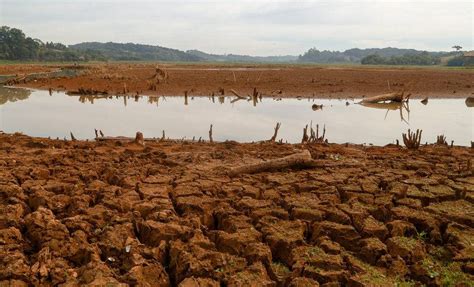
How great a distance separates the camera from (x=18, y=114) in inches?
607

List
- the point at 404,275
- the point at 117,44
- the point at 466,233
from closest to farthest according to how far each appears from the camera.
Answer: the point at 404,275
the point at 466,233
the point at 117,44

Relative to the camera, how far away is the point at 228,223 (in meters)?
4.91

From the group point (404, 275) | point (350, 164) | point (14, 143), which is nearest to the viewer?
point (404, 275)

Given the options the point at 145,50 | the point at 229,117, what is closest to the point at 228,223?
the point at 229,117

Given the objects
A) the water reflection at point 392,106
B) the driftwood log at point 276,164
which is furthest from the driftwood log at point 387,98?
the driftwood log at point 276,164

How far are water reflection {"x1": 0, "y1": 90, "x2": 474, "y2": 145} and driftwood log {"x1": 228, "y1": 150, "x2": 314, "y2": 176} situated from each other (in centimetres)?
460

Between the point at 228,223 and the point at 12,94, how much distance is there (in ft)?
67.0

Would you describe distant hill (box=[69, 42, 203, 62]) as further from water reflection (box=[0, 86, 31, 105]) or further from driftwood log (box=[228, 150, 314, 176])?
driftwood log (box=[228, 150, 314, 176])

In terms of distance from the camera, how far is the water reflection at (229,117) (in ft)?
40.7

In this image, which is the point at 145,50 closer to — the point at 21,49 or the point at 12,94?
the point at 21,49

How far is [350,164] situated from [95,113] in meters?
10.7

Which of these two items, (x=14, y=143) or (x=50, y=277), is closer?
(x=50, y=277)

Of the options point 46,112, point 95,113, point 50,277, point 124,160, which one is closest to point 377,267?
point 50,277

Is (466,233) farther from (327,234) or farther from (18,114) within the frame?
(18,114)
